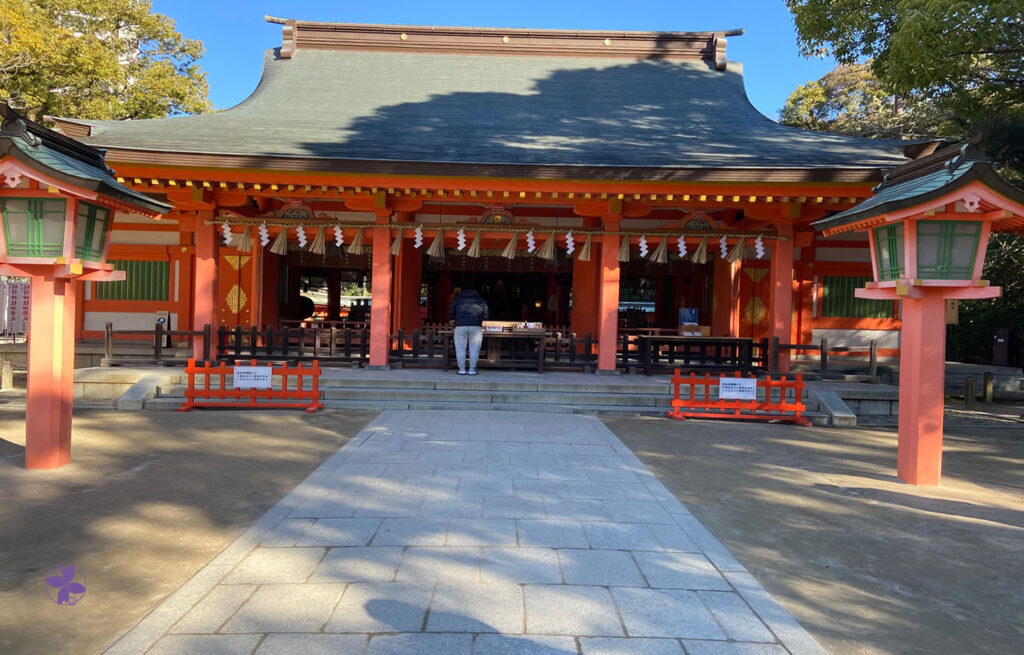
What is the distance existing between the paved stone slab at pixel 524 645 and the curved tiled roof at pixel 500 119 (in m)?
8.01

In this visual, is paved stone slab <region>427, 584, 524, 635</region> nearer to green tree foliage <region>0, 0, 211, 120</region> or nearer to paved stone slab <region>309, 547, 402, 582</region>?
paved stone slab <region>309, 547, 402, 582</region>

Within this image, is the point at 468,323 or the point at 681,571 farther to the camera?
the point at 468,323

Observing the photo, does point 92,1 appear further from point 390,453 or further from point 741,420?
point 741,420

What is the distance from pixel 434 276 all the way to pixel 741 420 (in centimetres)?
1002

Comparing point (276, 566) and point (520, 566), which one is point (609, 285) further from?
point (276, 566)

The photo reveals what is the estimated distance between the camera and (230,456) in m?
6.23

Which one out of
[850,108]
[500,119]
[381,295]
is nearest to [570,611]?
[381,295]

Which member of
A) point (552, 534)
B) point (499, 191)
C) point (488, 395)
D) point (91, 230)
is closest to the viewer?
point (552, 534)

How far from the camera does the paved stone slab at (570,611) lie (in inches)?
116

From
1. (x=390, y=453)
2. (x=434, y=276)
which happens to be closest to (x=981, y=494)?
(x=390, y=453)

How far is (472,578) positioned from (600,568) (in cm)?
81

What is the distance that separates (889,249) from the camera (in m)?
5.98

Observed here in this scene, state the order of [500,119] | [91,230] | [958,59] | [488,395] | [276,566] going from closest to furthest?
1. [276,566]
2. [91,230]
3. [958,59]
4. [488,395]
5. [500,119]

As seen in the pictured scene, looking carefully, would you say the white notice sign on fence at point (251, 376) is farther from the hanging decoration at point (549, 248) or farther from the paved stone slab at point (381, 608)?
the paved stone slab at point (381, 608)
